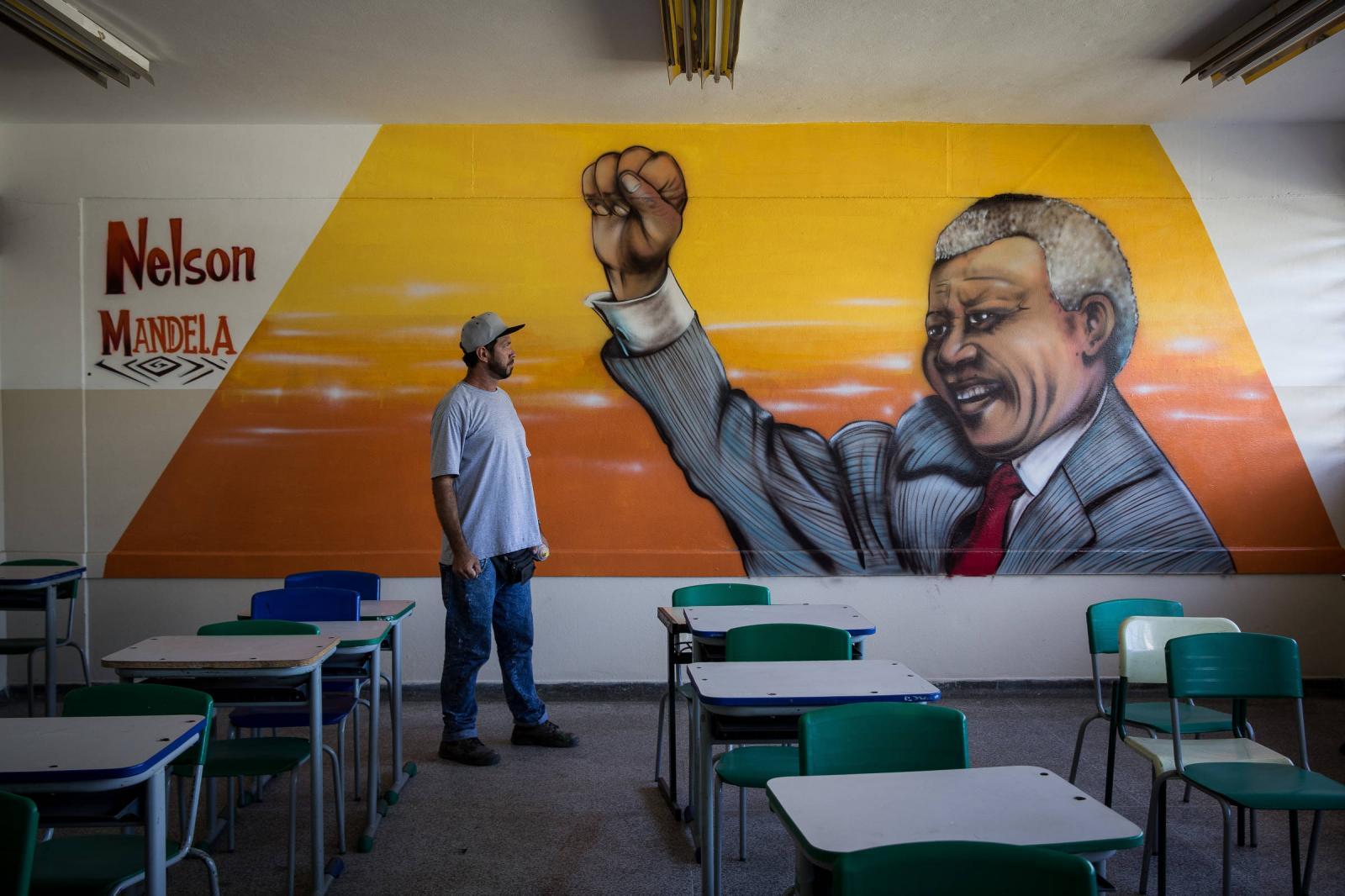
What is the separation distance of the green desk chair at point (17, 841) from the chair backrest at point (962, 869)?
1.34 m

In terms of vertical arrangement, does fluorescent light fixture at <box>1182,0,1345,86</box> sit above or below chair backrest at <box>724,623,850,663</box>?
above

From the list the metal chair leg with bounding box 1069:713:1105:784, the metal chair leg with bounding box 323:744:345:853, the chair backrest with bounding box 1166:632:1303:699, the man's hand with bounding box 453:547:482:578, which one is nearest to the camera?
the chair backrest with bounding box 1166:632:1303:699

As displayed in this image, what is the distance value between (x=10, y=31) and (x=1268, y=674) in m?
5.38

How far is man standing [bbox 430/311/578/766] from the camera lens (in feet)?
12.6

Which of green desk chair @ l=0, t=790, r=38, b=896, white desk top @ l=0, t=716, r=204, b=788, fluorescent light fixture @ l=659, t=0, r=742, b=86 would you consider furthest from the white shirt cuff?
green desk chair @ l=0, t=790, r=38, b=896

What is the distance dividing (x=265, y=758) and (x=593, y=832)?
1128 millimetres

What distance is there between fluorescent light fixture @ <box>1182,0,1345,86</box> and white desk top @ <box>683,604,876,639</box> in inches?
114

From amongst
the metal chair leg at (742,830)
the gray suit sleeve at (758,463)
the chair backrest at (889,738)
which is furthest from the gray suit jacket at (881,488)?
the chair backrest at (889,738)

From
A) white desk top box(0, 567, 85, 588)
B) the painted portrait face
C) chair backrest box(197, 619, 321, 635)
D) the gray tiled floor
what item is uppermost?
the painted portrait face

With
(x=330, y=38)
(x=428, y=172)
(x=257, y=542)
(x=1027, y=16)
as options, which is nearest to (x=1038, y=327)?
(x=1027, y=16)

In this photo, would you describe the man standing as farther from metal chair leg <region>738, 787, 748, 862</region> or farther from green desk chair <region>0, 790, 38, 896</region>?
green desk chair <region>0, 790, 38, 896</region>

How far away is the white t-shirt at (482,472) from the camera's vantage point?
152 inches

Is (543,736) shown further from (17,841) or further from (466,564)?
(17,841)

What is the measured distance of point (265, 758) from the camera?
2.86 m
